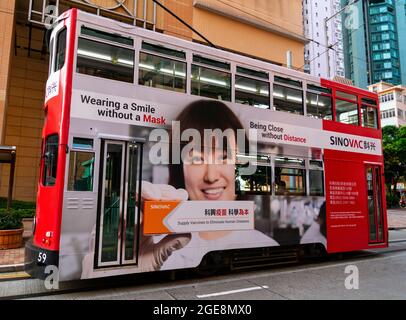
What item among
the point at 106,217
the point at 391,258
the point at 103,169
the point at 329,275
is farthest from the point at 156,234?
the point at 391,258

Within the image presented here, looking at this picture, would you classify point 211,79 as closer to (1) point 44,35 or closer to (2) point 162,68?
(2) point 162,68

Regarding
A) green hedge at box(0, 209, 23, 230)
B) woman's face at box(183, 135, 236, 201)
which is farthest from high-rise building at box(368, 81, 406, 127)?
green hedge at box(0, 209, 23, 230)

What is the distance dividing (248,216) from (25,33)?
14221mm

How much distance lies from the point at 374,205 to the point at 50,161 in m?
7.78

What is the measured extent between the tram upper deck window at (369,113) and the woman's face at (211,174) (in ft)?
14.2

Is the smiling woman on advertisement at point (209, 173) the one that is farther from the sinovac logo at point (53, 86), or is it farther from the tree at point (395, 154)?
the tree at point (395, 154)

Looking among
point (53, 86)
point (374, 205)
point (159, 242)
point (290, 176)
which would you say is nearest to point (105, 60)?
point (53, 86)

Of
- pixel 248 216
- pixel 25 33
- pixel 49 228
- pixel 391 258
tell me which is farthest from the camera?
pixel 25 33

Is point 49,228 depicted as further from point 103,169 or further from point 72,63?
point 72,63

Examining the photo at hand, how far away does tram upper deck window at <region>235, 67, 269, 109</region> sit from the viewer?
7.00m

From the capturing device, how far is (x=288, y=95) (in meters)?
7.70

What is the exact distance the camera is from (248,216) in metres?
6.71
